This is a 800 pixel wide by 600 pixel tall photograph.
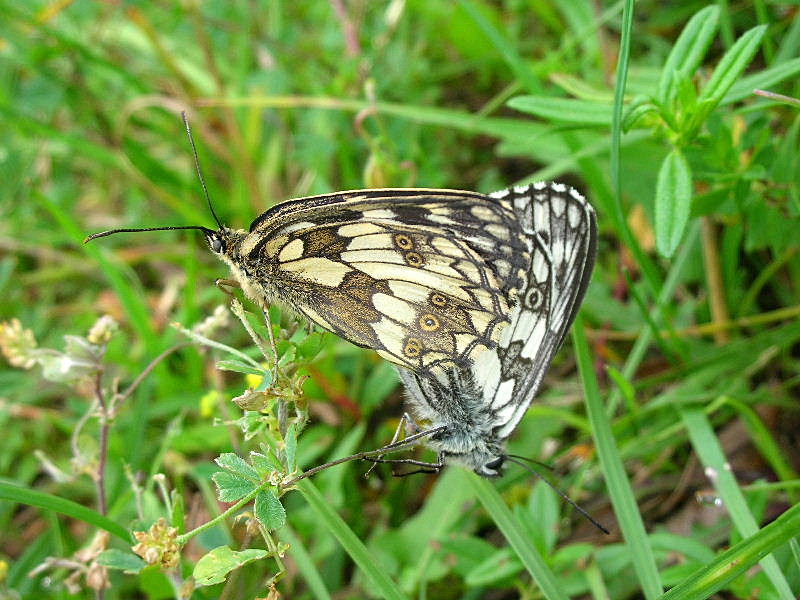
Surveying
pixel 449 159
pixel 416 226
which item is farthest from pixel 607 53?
pixel 416 226

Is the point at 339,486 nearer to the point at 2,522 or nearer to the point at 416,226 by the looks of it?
the point at 416,226

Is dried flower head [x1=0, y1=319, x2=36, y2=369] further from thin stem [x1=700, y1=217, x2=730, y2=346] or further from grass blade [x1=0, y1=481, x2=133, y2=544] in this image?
thin stem [x1=700, y1=217, x2=730, y2=346]

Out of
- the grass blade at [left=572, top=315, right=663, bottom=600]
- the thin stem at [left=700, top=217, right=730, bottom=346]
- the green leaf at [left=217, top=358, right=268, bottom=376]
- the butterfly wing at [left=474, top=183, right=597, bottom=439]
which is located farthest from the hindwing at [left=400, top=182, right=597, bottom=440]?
the thin stem at [left=700, top=217, right=730, bottom=346]

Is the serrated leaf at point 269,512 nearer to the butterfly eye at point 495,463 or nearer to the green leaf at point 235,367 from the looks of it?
the green leaf at point 235,367

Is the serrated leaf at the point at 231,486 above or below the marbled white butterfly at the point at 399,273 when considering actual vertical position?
below

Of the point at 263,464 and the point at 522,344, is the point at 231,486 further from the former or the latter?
the point at 522,344

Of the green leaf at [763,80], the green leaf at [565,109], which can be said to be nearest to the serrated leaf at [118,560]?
the green leaf at [565,109]
